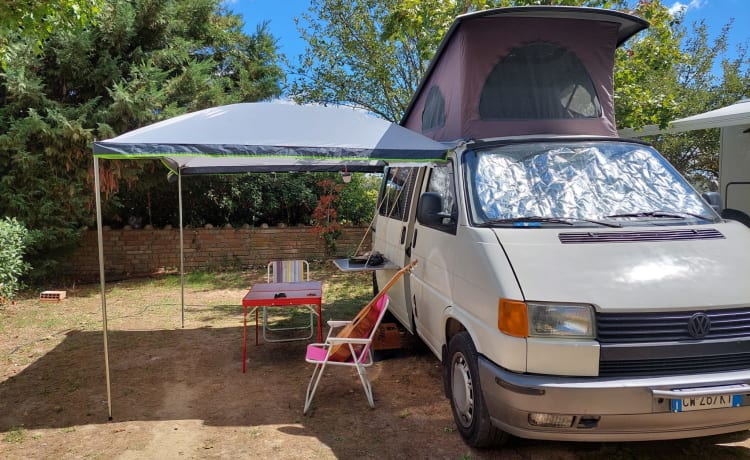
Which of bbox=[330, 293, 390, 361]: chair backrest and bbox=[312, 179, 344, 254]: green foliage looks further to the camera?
bbox=[312, 179, 344, 254]: green foliage

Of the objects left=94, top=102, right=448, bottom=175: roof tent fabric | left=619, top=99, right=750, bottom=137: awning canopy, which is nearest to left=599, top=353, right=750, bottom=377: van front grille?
left=94, top=102, right=448, bottom=175: roof tent fabric

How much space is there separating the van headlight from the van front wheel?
0.59 metres

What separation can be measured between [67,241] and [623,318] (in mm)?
9815

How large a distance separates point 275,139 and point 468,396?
2675mm

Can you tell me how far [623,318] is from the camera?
2.78 meters

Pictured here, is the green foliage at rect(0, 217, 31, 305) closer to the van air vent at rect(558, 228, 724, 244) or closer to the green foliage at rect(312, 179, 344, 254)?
the green foliage at rect(312, 179, 344, 254)

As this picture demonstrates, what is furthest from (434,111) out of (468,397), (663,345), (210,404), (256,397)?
(210,404)

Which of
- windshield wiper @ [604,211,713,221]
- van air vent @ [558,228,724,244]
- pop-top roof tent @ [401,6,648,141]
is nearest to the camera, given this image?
van air vent @ [558,228,724,244]

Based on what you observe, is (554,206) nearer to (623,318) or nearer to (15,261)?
(623,318)

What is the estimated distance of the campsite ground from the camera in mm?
3529

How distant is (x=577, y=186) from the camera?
369 centimetres

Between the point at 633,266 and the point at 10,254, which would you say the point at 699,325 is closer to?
the point at 633,266

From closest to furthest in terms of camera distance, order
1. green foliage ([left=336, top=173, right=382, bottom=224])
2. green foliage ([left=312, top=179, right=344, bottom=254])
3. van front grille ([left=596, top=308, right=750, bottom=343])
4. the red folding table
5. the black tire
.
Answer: van front grille ([left=596, top=308, right=750, bottom=343]) < the black tire < the red folding table < green foliage ([left=312, top=179, right=344, bottom=254]) < green foliage ([left=336, top=173, right=382, bottom=224])

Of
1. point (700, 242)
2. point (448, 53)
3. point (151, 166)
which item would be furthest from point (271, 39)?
point (700, 242)
